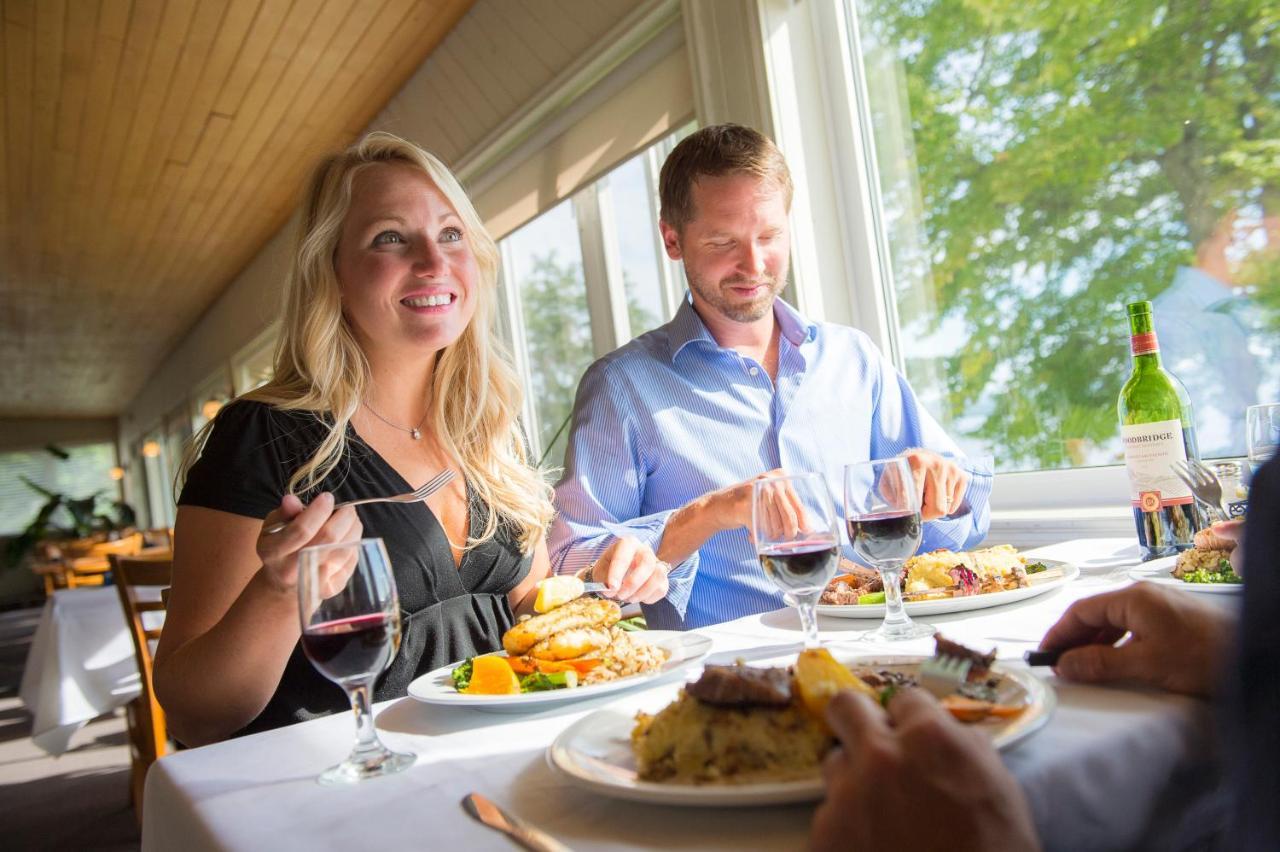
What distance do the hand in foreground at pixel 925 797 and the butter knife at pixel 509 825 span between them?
0.17m

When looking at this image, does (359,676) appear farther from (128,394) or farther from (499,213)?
(128,394)

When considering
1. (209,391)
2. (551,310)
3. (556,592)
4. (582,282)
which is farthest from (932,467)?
(209,391)

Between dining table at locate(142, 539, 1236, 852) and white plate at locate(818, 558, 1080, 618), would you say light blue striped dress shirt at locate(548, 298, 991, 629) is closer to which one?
white plate at locate(818, 558, 1080, 618)

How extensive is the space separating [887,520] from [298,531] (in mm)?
620

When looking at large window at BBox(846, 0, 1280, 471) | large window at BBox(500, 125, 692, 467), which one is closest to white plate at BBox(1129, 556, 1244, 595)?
large window at BBox(846, 0, 1280, 471)

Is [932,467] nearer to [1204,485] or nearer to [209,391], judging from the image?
[1204,485]

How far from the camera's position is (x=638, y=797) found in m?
0.60

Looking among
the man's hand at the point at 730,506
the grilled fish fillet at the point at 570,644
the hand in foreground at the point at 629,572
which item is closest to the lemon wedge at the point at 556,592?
the hand in foreground at the point at 629,572

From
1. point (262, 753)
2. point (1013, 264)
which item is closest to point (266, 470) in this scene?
point (262, 753)

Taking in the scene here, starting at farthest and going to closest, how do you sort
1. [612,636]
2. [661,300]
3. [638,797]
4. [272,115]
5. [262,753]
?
[272,115]
[661,300]
[612,636]
[262,753]
[638,797]

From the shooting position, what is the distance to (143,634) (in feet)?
9.70

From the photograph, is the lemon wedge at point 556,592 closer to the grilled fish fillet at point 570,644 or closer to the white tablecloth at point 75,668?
the grilled fish fillet at point 570,644

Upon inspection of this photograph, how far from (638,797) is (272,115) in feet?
17.0

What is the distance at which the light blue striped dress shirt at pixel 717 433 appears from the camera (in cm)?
186
